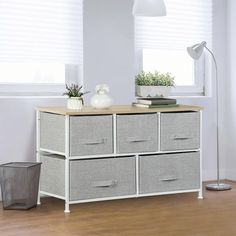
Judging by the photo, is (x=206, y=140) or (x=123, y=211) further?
(x=206, y=140)

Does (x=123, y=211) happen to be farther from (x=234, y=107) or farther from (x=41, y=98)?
(x=234, y=107)

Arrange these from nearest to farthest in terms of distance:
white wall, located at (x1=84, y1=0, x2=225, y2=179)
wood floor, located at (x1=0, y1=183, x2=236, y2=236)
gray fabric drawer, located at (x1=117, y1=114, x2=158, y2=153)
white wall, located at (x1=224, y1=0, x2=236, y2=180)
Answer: wood floor, located at (x1=0, y1=183, x2=236, y2=236) → gray fabric drawer, located at (x1=117, y1=114, x2=158, y2=153) → white wall, located at (x1=84, y1=0, x2=225, y2=179) → white wall, located at (x1=224, y1=0, x2=236, y2=180)

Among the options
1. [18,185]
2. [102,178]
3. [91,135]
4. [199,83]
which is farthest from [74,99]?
[199,83]

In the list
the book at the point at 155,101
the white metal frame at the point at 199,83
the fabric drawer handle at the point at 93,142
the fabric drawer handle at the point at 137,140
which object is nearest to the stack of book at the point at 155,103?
the book at the point at 155,101

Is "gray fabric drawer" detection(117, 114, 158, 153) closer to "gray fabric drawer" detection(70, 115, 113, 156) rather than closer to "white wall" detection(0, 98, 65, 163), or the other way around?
"gray fabric drawer" detection(70, 115, 113, 156)

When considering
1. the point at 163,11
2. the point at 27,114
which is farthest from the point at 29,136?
the point at 163,11

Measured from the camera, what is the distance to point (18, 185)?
428cm

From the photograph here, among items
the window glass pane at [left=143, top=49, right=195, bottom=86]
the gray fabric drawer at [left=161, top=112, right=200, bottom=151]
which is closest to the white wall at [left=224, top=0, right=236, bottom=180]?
the window glass pane at [left=143, top=49, right=195, bottom=86]

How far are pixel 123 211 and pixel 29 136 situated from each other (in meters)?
0.98

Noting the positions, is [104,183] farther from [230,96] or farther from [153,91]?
[230,96]

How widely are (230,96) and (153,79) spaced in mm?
793

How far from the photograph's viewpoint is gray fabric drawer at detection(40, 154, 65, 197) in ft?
14.0

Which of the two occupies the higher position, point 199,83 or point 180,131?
point 199,83

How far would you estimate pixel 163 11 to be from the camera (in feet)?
14.7
